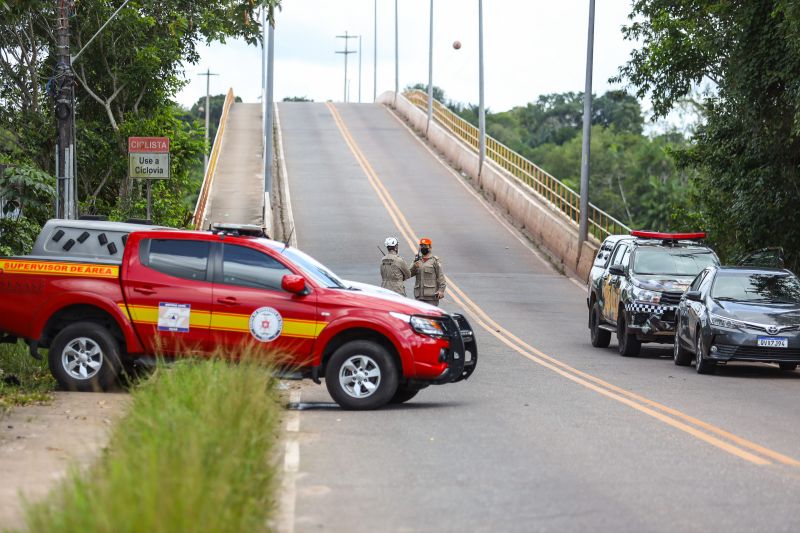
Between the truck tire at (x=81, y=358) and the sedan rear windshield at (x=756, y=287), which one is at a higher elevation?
the sedan rear windshield at (x=756, y=287)

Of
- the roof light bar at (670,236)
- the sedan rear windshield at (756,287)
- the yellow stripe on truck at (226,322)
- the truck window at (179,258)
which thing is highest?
the roof light bar at (670,236)

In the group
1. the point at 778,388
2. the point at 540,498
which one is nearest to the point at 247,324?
the point at 540,498

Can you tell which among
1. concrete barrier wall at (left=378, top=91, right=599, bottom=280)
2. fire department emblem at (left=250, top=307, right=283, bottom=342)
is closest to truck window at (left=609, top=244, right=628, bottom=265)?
fire department emblem at (left=250, top=307, right=283, bottom=342)

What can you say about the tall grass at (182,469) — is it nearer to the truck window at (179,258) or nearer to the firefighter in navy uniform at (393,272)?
the truck window at (179,258)

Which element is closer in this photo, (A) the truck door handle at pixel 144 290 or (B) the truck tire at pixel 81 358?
(A) the truck door handle at pixel 144 290

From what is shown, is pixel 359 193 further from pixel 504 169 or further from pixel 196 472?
pixel 196 472

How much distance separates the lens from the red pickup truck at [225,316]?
13.9m

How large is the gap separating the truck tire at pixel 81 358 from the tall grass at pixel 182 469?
4.52 meters

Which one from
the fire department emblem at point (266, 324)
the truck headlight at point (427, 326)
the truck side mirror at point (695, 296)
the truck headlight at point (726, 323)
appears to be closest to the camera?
the truck headlight at point (427, 326)

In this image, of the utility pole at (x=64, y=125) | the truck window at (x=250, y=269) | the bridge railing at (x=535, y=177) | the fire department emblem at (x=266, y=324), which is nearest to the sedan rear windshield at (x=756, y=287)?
the truck window at (x=250, y=269)

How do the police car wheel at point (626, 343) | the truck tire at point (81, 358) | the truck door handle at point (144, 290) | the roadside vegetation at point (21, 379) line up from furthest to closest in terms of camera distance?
the police car wheel at point (626, 343)
the truck tire at point (81, 358)
the truck door handle at point (144, 290)
the roadside vegetation at point (21, 379)

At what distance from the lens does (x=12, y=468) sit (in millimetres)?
9664

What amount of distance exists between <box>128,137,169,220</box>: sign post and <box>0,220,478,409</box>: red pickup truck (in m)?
8.36

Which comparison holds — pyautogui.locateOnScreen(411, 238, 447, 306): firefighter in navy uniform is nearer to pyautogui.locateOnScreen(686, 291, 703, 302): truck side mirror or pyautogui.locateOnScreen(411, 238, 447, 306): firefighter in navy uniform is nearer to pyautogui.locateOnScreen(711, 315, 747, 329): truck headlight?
pyautogui.locateOnScreen(686, 291, 703, 302): truck side mirror
